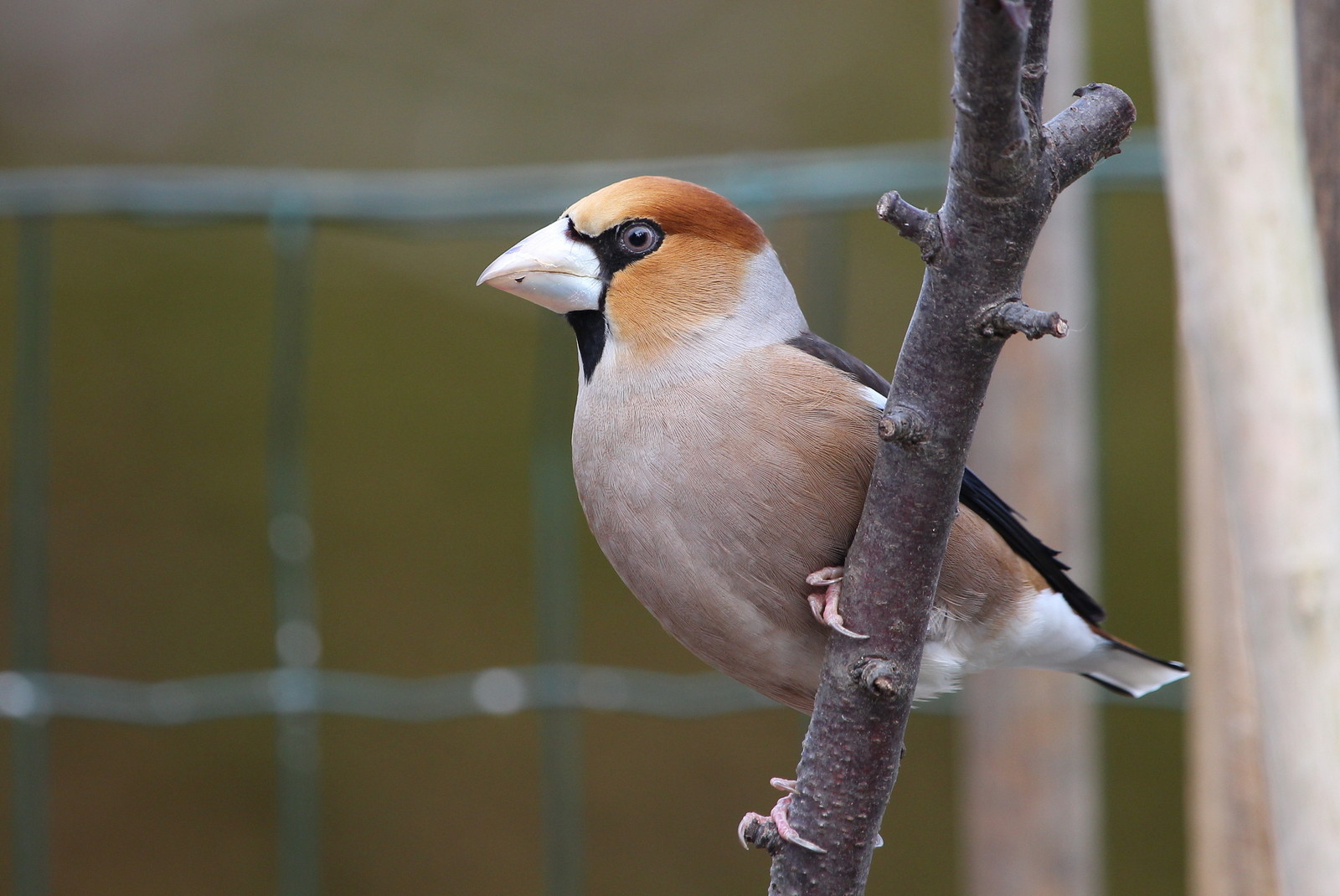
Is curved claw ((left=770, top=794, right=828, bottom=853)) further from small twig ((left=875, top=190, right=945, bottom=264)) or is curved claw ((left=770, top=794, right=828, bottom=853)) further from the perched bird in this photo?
small twig ((left=875, top=190, right=945, bottom=264))

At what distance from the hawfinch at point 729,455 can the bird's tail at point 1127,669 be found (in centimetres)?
21

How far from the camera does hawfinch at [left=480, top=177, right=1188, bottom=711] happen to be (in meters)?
1.53

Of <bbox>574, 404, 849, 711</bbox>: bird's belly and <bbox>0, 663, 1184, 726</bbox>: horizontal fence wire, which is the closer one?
<bbox>574, 404, 849, 711</bbox>: bird's belly

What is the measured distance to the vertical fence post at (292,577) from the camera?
3.01 metres

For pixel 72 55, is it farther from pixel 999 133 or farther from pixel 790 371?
pixel 999 133

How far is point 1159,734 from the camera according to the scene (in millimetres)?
3953

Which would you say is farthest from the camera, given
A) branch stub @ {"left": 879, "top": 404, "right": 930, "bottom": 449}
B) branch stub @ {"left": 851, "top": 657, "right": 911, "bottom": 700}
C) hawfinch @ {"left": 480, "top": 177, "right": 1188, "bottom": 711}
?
hawfinch @ {"left": 480, "top": 177, "right": 1188, "bottom": 711}

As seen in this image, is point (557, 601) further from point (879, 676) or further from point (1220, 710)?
point (879, 676)

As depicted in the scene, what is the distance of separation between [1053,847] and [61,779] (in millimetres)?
2840

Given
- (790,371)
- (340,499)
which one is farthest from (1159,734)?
(790,371)

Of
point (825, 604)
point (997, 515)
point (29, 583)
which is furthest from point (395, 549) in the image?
point (825, 604)

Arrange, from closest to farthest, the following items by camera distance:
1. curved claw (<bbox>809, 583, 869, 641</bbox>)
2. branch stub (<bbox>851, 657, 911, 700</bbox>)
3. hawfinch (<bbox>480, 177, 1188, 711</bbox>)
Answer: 1. branch stub (<bbox>851, 657, 911, 700</bbox>)
2. curved claw (<bbox>809, 583, 869, 641</bbox>)
3. hawfinch (<bbox>480, 177, 1188, 711</bbox>)

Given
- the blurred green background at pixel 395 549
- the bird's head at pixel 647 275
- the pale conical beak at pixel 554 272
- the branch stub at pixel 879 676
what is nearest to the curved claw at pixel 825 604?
the branch stub at pixel 879 676

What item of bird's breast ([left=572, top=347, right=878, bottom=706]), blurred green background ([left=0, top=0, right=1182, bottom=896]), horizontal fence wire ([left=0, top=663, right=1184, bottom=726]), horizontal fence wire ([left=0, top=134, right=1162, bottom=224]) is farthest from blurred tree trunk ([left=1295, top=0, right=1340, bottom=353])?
blurred green background ([left=0, top=0, right=1182, bottom=896])
